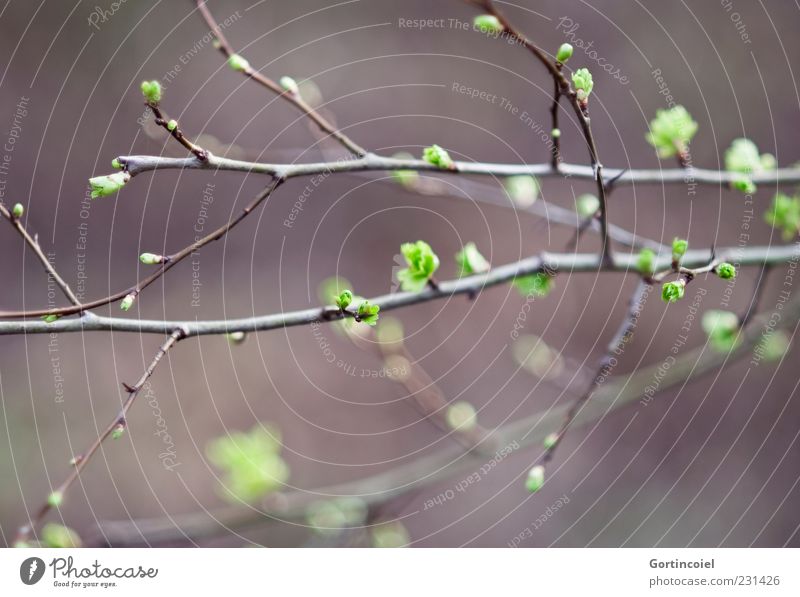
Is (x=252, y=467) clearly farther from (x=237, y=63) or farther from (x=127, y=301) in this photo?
(x=237, y=63)

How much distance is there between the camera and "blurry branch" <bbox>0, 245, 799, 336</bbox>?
0.62 meters

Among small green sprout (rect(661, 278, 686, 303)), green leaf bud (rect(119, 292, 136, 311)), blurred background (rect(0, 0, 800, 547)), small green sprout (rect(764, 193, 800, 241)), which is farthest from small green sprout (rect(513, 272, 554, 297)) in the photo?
blurred background (rect(0, 0, 800, 547))

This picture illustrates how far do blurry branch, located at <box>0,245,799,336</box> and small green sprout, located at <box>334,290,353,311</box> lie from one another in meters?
0.02

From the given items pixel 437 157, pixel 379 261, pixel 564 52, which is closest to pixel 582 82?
pixel 564 52

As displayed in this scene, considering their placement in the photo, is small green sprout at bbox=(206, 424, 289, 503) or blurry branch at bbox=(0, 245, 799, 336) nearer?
blurry branch at bbox=(0, 245, 799, 336)

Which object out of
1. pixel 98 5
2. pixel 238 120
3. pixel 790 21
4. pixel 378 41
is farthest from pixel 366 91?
pixel 790 21

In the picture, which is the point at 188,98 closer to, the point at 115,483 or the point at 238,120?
the point at 238,120

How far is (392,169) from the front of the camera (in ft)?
2.33

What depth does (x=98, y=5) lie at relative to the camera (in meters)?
1.96

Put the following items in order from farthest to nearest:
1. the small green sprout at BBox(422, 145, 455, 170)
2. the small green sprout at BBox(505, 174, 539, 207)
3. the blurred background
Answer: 1. the blurred background
2. the small green sprout at BBox(505, 174, 539, 207)
3. the small green sprout at BBox(422, 145, 455, 170)

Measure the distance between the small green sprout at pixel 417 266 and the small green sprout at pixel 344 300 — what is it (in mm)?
110

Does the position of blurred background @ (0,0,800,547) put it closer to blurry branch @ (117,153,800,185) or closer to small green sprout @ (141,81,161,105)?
blurry branch @ (117,153,800,185)

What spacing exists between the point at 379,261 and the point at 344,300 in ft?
4.77
